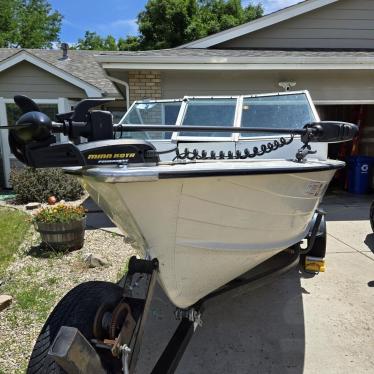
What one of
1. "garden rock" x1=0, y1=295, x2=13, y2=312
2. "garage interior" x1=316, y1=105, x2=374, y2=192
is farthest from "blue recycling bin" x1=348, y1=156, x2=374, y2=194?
"garden rock" x1=0, y1=295, x2=13, y2=312

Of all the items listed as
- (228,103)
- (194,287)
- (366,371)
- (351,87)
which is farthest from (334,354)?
(351,87)

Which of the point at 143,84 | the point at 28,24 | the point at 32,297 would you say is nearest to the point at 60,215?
the point at 32,297

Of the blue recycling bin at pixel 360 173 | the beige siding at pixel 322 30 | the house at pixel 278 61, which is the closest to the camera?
the house at pixel 278 61

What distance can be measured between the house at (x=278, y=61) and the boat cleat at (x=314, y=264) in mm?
4267

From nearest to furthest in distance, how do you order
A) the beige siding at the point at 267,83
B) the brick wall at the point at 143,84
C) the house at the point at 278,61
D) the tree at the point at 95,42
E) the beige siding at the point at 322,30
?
the house at the point at 278,61 < the brick wall at the point at 143,84 < the beige siding at the point at 267,83 < the beige siding at the point at 322,30 < the tree at the point at 95,42

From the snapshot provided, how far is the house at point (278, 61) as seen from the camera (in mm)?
7352

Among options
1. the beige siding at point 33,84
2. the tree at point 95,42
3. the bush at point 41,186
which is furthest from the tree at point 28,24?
the bush at point 41,186

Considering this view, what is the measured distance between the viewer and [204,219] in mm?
2264

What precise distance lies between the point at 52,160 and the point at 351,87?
778cm

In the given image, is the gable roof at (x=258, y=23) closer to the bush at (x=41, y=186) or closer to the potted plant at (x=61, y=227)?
the bush at (x=41, y=186)

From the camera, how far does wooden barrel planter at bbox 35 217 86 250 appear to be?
16.9 ft

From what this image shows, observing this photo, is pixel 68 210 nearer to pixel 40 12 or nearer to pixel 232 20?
pixel 232 20

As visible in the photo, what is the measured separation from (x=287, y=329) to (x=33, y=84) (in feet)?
32.2

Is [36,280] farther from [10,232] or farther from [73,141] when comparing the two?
[73,141]
